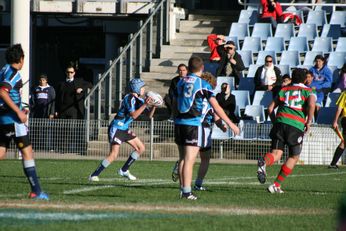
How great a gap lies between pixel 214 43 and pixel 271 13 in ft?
6.40

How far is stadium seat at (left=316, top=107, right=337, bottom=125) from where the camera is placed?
78.6 feet

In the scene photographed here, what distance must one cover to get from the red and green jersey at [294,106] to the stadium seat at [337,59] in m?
11.4

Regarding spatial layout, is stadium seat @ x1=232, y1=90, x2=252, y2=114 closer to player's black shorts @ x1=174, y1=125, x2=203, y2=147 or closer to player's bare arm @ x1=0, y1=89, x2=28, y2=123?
player's black shorts @ x1=174, y1=125, x2=203, y2=147

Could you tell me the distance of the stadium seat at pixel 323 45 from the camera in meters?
26.5

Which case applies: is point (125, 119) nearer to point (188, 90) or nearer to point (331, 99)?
point (188, 90)

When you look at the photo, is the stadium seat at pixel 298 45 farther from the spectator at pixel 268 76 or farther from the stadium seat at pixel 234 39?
the spectator at pixel 268 76

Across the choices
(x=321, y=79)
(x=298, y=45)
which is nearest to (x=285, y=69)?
(x=321, y=79)

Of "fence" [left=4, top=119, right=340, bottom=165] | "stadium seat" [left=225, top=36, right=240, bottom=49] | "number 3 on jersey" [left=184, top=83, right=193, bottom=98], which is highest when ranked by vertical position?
"stadium seat" [left=225, top=36, right=240, bottom=49]

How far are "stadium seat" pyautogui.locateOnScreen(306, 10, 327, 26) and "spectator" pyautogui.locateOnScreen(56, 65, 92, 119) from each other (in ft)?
21.2

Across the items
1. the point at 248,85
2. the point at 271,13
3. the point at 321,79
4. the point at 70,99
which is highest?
the point at 271,13

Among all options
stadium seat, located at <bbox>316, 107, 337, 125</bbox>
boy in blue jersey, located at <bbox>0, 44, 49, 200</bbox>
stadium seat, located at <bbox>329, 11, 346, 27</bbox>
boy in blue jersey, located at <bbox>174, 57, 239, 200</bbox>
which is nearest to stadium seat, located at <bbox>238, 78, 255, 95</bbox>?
stadium seat, located at <bbox>316, 107, 337, 125</bbox>

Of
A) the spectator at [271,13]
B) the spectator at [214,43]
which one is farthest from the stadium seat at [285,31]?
the spectator at [214,43]

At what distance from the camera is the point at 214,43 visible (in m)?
27.2

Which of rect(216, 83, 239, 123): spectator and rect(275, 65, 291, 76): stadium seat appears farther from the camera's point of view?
rect(275, 65, 291, 76): stadium seat
